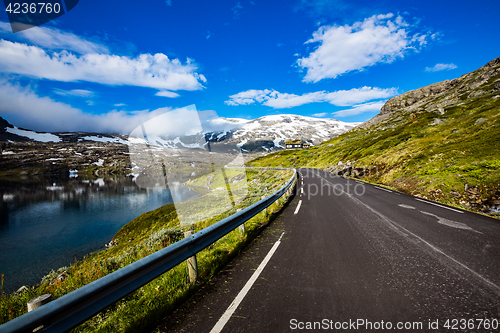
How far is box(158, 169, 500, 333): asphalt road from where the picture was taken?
9.34 ft

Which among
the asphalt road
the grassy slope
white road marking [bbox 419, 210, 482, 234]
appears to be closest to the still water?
the asphalt road

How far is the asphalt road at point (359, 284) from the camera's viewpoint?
112 inches

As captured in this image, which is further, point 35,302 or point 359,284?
point 359,284

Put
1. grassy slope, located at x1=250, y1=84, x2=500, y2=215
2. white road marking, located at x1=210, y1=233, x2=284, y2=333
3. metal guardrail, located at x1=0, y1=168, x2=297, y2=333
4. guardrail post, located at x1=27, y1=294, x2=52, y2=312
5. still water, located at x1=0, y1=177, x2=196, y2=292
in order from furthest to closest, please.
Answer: still water, located at x1=0, y1=177, x2=196, y2=292, grassy slope, located at x1=250, y1=84, x2=500, y2=215, white road marking, located at x1=210, y1=233, x2=284, y2=333, guardrail post, located at x1=27, y1=294, x2=52, y2=312, metal guardrail, located at x1=0, y1=168, x2=297, y2=333

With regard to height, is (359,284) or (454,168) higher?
(454,168)

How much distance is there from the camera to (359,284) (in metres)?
3.73

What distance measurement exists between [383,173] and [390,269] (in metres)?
22.4

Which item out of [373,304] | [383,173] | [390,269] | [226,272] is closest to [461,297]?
[390,269]

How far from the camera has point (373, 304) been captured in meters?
3.17

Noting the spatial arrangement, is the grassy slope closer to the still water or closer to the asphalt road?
the asphalt road

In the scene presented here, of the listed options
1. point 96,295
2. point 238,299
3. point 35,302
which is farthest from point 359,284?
point 35,302

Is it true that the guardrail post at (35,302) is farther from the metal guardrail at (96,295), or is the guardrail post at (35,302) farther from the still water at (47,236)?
the still water at (47,236)

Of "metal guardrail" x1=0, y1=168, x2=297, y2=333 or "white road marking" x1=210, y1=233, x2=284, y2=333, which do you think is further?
"white road marking" x1=210, y1=233, x2=284, y2=333

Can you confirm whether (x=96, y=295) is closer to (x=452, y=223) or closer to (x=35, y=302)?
(x=35, y=302)
